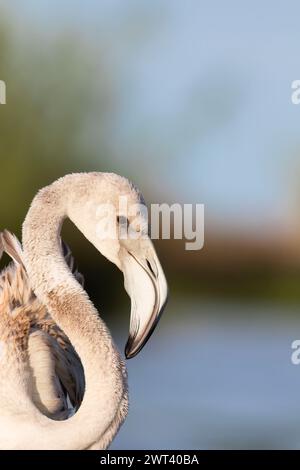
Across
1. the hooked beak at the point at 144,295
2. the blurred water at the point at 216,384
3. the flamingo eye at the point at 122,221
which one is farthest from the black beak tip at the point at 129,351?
the blurred water at the point at 216,384

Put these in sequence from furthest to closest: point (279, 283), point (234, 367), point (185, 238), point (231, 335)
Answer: point (279, 283), point (185, 238), point (231, 335), point (234, 367)

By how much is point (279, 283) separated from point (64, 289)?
34.5 ft

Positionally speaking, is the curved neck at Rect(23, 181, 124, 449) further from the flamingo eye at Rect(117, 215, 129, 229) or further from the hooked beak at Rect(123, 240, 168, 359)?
the flamingo eye at Rect(117, 215, 129, 229)

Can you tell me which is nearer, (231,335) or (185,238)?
(231,335)

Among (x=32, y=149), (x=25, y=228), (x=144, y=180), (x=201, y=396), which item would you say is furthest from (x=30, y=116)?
(x=25, y=228)

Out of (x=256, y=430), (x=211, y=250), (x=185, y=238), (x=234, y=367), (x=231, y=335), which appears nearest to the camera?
(x=256, y=430)

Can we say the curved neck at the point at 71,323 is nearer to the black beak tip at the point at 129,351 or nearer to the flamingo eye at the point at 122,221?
the black beak tip at the point at 129,351

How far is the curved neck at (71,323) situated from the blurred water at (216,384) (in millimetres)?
1981

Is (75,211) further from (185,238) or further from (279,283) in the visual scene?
(279,283)

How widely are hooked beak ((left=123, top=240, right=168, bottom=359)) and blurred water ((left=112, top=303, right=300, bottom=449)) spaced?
6.90 ft

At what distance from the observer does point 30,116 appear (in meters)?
13.2

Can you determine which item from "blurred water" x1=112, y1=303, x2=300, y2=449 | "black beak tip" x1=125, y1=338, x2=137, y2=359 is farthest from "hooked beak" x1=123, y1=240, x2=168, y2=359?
"blurred water" x1=112, y1=303, x2=300, y2=449

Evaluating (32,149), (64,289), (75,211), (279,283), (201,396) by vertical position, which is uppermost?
(75,211)

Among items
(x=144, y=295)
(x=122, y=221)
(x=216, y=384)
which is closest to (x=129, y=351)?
(x=144, y=295)
